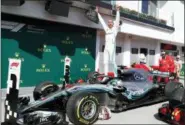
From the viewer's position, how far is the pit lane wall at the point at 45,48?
822cm

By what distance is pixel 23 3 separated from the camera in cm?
757

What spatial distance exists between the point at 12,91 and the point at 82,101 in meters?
1.16

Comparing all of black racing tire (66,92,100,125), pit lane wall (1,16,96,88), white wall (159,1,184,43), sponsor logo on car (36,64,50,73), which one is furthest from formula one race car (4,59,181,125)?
white wall (159,1,184,43)

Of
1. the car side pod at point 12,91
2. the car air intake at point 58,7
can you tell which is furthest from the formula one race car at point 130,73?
the car air intake at point 58,7

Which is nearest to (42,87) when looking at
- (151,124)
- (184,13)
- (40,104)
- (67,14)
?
(40,104)

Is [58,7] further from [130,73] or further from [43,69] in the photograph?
[130,73]

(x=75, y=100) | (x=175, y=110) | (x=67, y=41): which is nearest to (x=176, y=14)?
(x=67, y=41)

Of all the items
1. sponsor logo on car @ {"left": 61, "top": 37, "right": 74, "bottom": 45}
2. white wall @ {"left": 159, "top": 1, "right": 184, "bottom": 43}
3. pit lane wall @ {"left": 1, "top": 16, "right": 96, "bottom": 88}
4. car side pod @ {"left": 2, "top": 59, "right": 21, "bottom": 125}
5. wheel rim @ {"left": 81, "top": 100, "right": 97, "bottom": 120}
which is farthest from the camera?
white wall @ {"left": 159, "top": 1, "right": 184, "bottom": 43}

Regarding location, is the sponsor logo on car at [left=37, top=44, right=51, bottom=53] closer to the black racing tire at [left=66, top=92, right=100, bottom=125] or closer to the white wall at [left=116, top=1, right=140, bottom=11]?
the black racing tire at [left=66, top=92, right=100, bottom=125]

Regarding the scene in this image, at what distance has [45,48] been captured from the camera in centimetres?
932

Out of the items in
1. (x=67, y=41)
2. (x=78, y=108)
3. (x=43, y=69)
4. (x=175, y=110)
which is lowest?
(x=175, y=110)

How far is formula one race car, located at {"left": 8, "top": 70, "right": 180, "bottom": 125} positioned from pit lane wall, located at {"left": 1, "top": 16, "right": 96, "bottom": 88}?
2.87 metres

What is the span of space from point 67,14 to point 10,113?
16.2 feet

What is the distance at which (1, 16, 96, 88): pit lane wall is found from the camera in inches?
324
